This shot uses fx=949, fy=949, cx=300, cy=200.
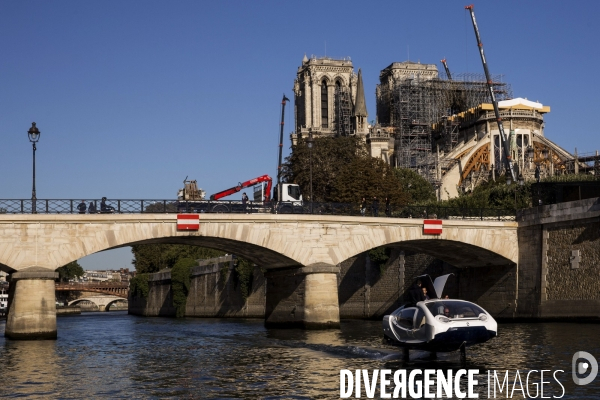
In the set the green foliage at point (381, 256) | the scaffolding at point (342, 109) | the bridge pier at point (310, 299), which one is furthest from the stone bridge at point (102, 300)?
the bridge pier at point (310, 299)

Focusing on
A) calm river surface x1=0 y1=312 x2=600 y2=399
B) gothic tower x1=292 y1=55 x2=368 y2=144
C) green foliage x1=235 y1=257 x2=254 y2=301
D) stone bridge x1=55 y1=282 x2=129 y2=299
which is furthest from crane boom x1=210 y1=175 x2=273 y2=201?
stone bridge x1=55 y1=282 x2=129 y2=299

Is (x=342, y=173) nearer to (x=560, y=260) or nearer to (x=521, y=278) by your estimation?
(x=521, y=278)

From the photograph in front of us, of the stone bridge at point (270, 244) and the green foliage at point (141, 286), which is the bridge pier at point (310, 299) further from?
the green foliage at point (141, 286)

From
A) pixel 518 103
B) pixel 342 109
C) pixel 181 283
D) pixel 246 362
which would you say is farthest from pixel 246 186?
pixel 342 109

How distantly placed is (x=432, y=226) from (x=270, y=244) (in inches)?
330

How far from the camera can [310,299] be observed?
45.0 metres

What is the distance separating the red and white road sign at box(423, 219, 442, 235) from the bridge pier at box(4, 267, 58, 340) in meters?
18.0

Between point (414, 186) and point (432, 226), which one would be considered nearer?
point (432, 226)

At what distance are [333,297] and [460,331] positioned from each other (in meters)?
20.2

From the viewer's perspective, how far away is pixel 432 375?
81.0ft

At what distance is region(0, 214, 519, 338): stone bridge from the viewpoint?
133 feet

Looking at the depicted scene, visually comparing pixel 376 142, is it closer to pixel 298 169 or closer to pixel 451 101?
pixel 451 101

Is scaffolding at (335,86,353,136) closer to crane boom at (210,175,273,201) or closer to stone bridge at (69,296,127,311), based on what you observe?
stone bridge at (69,296,127,311)

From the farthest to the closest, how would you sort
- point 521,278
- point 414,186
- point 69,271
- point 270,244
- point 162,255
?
point 69,271, point 162,255, point 414,186, point 521,278, point 270,244
